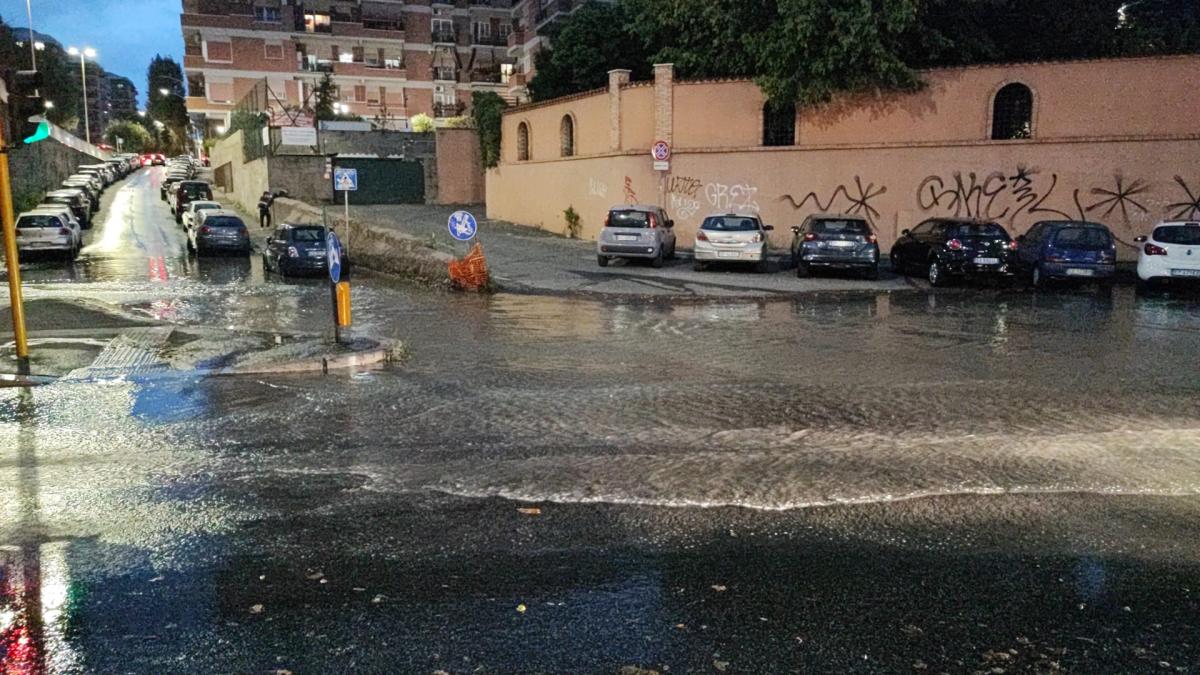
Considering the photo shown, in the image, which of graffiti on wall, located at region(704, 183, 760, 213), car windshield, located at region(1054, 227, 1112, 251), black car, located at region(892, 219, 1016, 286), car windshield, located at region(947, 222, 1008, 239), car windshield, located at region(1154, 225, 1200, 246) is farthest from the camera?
graffiti on wall, located at region(704, 183, 760, 213)

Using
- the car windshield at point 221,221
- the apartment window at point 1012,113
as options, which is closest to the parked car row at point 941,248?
the apartment window at point 1012,113

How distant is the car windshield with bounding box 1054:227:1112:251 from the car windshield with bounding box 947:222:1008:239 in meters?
1.12

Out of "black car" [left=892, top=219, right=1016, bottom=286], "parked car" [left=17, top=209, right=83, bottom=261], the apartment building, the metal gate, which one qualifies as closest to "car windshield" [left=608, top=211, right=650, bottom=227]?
"black car" [left=892, top=219, right=1016, bottom=286]

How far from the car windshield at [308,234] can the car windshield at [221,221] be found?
5.87 m

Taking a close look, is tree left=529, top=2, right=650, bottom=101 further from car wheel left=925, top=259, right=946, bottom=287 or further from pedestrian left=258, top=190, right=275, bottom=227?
car wheel left=925, top=259, right=946, bottom=287

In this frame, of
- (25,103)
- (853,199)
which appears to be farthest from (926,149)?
(25,103)

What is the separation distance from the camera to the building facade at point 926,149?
894 inches

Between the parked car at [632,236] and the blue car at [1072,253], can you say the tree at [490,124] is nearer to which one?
the parked car at [632,236]

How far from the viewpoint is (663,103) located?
26.7 metres

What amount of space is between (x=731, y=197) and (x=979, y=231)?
8.72 meters

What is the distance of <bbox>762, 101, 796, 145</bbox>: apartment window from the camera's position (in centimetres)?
2628

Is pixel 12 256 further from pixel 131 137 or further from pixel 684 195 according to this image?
pixel 131 137

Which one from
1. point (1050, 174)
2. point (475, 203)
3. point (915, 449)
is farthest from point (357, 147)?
point (915, 449)

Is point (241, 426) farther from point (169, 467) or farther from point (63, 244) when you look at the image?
point (63, 244)
